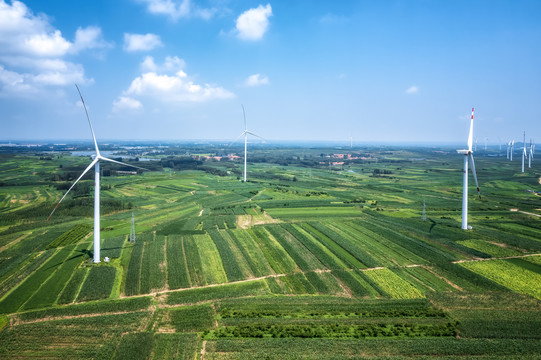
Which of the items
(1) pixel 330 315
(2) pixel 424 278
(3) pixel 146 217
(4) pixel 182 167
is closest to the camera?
(1) pixel 330 315

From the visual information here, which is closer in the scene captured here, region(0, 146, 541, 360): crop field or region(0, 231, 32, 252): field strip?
region(0, 146, 541, 360): crop field

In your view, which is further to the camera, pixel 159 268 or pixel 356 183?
pixel 356 183

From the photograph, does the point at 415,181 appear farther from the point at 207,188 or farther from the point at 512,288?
the point at 512,288

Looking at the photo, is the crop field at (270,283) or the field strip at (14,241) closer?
the crop field at (270,283)

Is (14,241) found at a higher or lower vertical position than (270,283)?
higher

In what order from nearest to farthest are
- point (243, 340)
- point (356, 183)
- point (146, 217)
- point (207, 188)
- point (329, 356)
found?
point (329, 356), point (243, 340), point (146, 217), point (207, 188), point (356, 183)

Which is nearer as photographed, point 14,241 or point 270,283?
point 270,283

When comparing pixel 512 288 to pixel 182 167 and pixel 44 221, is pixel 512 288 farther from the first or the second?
pixel 182 167

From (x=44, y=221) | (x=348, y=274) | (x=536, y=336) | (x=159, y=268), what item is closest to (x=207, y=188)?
(x=44, y=221)
